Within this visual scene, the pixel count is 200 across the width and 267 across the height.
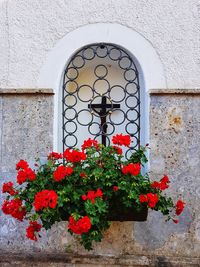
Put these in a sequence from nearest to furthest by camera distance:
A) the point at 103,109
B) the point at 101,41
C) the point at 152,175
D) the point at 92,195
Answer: the point at 92,195
the point at 152,175
the point at 101,41
the point at 103,109

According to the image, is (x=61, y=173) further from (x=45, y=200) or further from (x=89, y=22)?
(x=89, y=22)

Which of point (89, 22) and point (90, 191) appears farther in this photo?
point (89, 22)

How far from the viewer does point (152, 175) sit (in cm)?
377

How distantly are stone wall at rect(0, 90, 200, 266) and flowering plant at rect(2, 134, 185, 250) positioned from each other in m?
0.31

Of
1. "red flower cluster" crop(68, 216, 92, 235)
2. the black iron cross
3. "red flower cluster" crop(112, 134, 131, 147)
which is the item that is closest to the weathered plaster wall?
the black iron cross

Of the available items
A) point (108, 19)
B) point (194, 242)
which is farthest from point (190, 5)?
point (194, 242)

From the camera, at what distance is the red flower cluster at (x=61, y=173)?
320 centimetres

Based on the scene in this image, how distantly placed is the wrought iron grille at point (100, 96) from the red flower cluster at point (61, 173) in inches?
33.1

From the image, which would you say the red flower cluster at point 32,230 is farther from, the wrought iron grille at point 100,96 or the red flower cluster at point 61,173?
the wrought iron grille at point 100,96

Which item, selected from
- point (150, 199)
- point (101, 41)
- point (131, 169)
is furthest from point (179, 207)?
point (101, 41)

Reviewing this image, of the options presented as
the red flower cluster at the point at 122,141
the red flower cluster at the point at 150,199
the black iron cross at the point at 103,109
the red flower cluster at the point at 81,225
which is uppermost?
the black iron cross at the point at 103,109

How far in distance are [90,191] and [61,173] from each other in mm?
244

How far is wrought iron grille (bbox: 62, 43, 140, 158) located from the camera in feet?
13.3

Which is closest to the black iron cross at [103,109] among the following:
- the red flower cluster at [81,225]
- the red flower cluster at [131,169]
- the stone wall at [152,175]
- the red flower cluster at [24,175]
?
the stone wall at [152,175]
